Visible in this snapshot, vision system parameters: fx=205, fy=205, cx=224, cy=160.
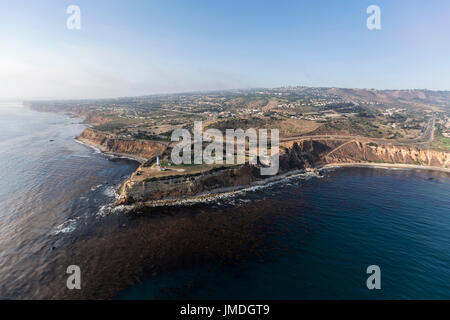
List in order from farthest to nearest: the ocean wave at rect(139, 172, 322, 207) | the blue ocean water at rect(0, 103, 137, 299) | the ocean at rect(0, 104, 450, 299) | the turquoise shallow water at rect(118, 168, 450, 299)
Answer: the ocean wave at rect(139, 172, 322, 207) → the blue ocean water at rect(0, 103, 137, 299) → the ocean at rect(0, 104, 450, 299) → the turquoise shallow water at rect(118, 168, 450, 299)

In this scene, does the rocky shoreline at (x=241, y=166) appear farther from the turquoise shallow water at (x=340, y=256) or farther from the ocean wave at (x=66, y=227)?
the turquoise shallow water at (x=340, y=256)

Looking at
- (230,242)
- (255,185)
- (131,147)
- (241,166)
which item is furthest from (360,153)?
(131,147)

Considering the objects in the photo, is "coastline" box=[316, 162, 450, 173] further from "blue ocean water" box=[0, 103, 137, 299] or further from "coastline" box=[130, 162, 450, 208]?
"blue ocean water" box=[0, 103, 137, 299]

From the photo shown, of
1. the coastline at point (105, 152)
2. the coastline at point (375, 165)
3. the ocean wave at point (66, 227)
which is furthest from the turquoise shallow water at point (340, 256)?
the coastline at point (105, 152)

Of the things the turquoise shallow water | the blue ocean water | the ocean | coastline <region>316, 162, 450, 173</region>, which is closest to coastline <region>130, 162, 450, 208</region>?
coastline <region>316, 162, 450, 173</region>

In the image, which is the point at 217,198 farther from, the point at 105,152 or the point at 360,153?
the point at 360,153
